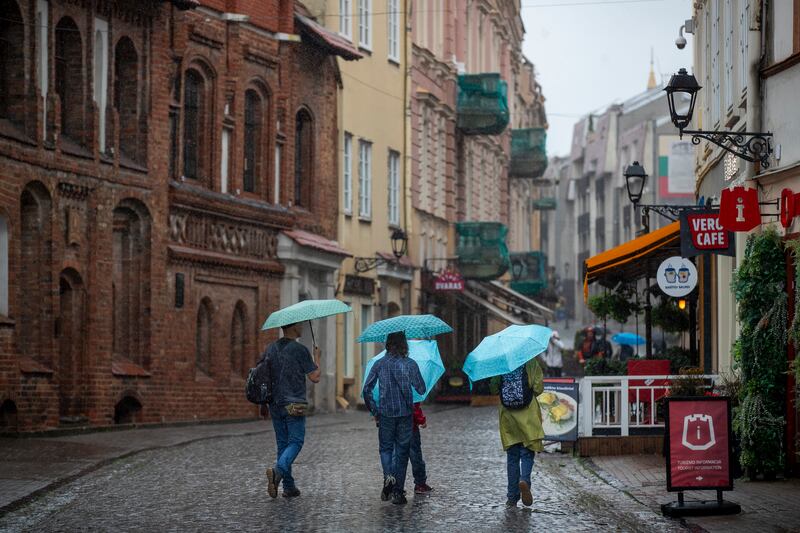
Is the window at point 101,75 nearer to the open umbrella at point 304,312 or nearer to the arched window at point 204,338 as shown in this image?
the arched window at point 204,338

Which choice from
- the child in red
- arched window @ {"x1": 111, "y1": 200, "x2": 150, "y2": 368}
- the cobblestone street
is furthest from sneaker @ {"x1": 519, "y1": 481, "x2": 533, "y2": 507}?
arched window @ {"x1": 111, "y1": 200, "x2": 150, "y2": 368}

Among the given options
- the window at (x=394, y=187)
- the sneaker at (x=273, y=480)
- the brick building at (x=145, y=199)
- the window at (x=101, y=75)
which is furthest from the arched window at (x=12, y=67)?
the window at (x=394, y=187)

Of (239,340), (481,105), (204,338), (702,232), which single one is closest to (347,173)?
(239,340)

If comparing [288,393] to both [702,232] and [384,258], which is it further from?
[384,258]

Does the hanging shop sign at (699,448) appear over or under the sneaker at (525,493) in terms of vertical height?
over

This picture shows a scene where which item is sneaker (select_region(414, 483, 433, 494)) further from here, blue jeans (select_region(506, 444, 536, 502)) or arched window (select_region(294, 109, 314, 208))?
arched window (select_region(294, 109, 314, 208))

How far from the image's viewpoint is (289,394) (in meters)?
16.5

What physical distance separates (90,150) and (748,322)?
1327 centimetres

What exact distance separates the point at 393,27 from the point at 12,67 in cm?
2029

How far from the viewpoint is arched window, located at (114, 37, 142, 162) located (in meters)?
29.4

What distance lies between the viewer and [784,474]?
712 inches

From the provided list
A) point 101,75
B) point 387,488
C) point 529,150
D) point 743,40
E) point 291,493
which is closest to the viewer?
point 387,488

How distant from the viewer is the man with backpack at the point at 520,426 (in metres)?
15.7

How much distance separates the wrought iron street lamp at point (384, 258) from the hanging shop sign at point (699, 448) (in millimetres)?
25754
